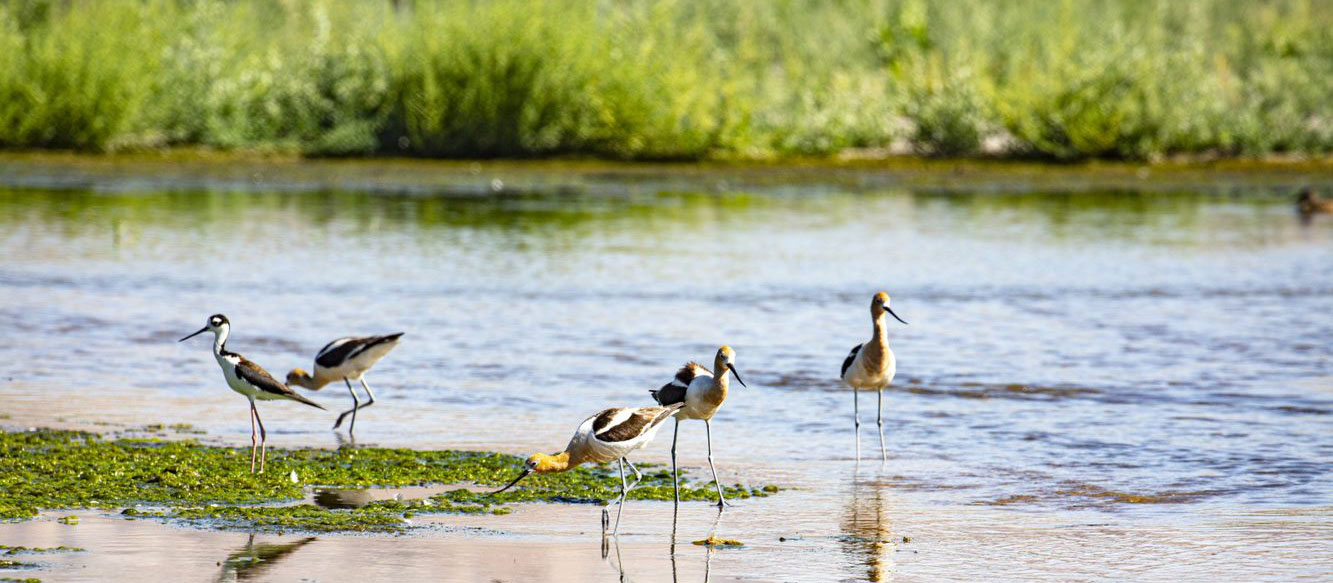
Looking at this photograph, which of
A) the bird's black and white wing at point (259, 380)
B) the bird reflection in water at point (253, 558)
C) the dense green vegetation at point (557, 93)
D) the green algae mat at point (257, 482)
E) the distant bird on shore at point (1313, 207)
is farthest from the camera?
the dense green vegetation at point (557, 93)

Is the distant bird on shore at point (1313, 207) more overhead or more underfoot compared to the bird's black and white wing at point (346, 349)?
more overhead

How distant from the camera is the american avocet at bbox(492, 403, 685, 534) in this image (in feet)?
31.3

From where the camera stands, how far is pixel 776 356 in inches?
614

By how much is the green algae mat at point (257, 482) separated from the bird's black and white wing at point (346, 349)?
3.78 ft

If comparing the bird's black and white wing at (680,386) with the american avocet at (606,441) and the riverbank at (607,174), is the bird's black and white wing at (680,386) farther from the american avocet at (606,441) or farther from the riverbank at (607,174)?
the riverbank at (607,174)

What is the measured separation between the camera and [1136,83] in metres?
33.5

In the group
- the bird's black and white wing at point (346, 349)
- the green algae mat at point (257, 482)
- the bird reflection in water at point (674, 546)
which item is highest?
the bird's black and white wing at point (346, 349)

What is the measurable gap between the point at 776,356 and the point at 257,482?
6.23 m

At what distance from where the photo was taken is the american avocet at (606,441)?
9539 mm

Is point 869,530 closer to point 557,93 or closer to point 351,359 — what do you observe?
point 351,359

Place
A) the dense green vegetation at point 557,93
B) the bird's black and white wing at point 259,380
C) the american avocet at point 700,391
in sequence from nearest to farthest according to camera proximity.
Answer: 1. the american avocet at point 700,391
2. the bird's black and white wing at point 259,380
3. the dense green vegetation at point 557,93

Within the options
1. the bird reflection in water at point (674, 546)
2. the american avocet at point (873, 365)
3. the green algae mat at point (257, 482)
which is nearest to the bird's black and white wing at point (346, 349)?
the green algae mat at point (257, 482)

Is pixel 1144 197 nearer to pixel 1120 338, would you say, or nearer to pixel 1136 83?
pixel 1136 83

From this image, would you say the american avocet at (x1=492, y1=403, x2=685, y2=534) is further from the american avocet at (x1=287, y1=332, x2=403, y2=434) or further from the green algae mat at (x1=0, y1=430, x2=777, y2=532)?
the american avocet at (x1=287, y1=332, x2=403, y2=434)
